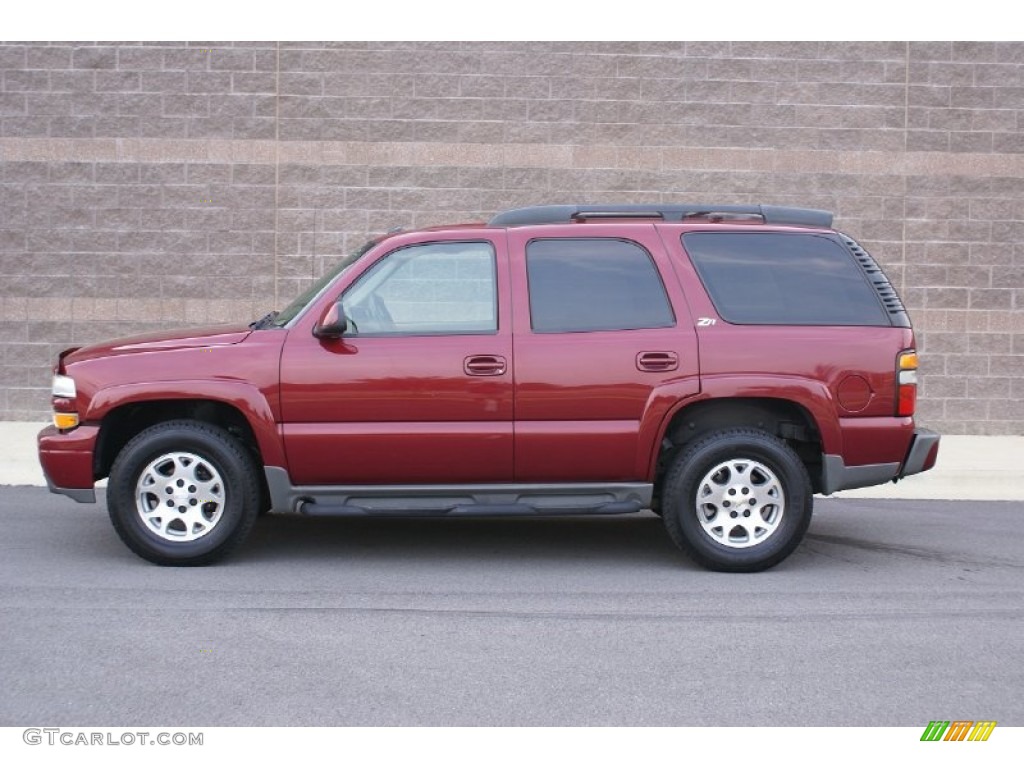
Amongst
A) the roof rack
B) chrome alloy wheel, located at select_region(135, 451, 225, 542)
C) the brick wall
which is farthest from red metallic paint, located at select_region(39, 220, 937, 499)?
the brick wall

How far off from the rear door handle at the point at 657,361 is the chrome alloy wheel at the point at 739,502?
622 mm

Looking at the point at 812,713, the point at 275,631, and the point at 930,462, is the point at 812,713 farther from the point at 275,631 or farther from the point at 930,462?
the point at 930,462

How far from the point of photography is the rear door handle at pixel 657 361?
24.1 feet

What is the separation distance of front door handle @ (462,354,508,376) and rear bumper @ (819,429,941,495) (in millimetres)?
1890

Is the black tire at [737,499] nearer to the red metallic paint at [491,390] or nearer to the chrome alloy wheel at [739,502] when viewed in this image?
the chrome alloy wheel at [739,502]

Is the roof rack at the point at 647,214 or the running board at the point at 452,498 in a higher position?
the roof rack at the point at 647,214

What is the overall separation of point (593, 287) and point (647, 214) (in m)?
0.66

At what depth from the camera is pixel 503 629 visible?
20.3 ft

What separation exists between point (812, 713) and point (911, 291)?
9392mm

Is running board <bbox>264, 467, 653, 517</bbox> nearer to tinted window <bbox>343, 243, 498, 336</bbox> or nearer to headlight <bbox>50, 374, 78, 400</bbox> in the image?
tinted window <bbox>343, 243, 498, 336</bbox>

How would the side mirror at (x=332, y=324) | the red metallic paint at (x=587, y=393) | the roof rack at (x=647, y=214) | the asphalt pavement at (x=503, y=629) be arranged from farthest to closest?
1. the roof rack at (x=647, y=214)
2. the red metallic paint at (x=587, y=393)
3. the side mirror at (x=332, y=324)
4. the asphalt pavement at (x=503, y=629)

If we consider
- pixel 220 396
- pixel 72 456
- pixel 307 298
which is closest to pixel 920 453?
pixel 307 298

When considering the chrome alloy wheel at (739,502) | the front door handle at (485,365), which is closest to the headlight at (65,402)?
the front door handle at (485,365)

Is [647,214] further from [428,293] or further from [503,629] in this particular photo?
[503,629]
